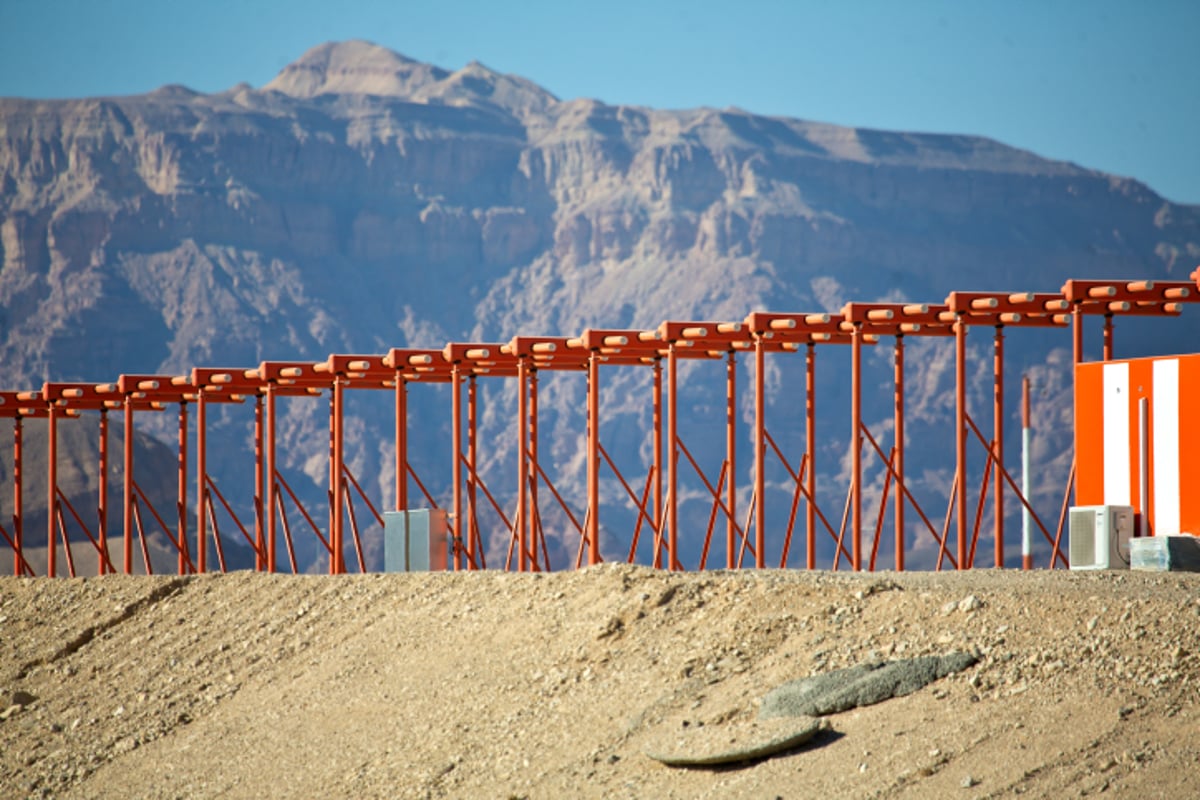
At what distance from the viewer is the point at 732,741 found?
49.1 feet

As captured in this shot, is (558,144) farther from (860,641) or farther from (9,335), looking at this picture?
(860,641)

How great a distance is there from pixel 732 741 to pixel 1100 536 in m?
9.06

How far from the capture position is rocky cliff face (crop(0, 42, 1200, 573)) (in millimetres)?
130875

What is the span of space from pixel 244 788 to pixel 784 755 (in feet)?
21.8

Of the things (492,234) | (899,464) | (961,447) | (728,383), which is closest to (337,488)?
(728,383)

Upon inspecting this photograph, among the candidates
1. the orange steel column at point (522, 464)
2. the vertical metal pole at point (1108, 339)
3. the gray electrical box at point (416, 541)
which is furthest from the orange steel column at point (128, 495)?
the vertical metal pole at point (1108, 339)

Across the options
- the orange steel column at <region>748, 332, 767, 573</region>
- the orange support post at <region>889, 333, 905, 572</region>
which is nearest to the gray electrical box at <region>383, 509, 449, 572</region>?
the orange steel column at <region>748, 332, 767, 573</region>

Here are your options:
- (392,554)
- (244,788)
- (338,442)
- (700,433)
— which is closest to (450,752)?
(244,788)

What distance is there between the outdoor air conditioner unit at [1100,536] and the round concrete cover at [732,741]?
27.2 feet

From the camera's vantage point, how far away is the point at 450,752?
1734 centimetres

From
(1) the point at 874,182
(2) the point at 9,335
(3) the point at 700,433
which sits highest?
(1) the point at 874,182

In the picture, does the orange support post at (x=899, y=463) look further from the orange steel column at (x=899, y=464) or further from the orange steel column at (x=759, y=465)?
the orange steel column at (x=759, y=465)

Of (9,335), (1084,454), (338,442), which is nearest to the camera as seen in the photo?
(1084,454)

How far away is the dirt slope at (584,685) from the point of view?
13.8 meters
